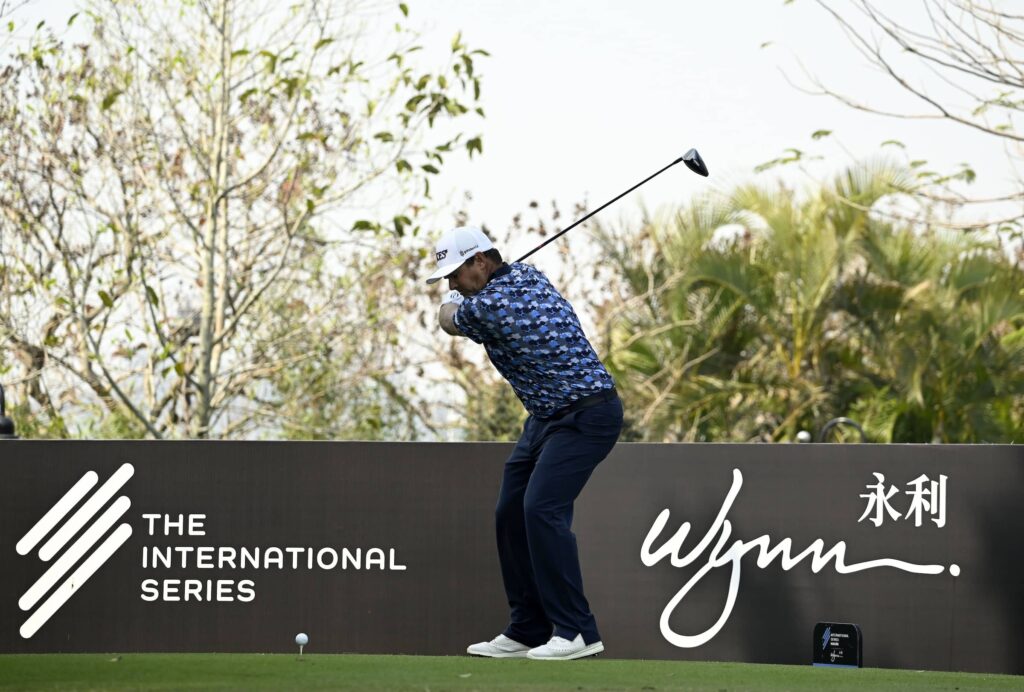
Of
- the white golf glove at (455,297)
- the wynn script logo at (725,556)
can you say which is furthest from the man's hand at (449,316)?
the wynn script logo at (725,556)

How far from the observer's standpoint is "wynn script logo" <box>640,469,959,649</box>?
7598 mm

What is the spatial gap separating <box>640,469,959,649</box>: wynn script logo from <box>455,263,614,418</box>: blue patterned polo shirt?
7.70 feet

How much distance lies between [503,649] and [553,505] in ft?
2.92

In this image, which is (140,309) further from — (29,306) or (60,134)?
(60,134)

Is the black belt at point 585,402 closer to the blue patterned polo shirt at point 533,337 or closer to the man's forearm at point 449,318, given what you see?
the blue patterned polo shirt at point 533,337

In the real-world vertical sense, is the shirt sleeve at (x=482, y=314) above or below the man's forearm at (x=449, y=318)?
below

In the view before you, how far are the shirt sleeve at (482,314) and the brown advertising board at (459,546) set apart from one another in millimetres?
2437

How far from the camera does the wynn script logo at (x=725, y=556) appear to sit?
24.9ft

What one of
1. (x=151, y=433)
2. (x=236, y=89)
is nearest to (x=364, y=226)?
(x=236, y=89)

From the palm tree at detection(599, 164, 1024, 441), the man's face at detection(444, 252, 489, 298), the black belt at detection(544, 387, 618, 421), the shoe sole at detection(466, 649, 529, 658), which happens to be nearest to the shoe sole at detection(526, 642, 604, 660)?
the shoe sole at detection(466, 649, 529, 658)

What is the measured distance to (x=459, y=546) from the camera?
781 cm

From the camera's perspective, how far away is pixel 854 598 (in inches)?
297

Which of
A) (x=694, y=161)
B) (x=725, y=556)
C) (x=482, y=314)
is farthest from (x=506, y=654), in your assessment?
(x=694, y=161)

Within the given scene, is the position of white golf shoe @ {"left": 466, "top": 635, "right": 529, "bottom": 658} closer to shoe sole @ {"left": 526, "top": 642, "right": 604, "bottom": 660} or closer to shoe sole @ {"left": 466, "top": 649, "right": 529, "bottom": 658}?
shoe sole @ {"left": 466, "top": 649, "right": 529, "bottom": 658}
